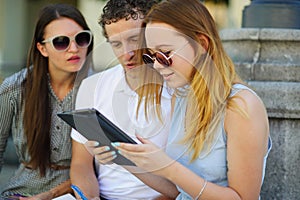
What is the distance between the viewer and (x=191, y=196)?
2574mm

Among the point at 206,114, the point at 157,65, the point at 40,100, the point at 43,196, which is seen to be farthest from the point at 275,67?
the point at 43,196

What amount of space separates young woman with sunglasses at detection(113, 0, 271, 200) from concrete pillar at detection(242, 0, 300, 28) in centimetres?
101

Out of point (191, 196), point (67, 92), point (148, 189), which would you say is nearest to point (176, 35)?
point (191, 196)

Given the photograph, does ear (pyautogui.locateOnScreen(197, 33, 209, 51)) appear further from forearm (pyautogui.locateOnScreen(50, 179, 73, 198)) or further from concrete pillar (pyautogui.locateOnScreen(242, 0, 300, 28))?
forearm (pyautogui.locateOnScreen(50, 179, 73, 198))

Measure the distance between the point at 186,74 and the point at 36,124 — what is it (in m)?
1.15

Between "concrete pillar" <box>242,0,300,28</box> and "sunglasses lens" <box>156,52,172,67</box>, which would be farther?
"concrete pillar" <box>242,0,300,28</box>

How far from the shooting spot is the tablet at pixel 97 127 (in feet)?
8.10

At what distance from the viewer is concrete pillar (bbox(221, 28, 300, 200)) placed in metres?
3.12

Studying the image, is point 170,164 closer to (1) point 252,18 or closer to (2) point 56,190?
(2) point 56,190

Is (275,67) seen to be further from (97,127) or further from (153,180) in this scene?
(97,127)

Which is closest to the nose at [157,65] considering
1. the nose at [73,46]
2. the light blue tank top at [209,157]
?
the light blue tank top at [209,157]

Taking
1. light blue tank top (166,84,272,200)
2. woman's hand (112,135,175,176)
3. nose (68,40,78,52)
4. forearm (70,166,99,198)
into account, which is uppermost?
nose (68,40,78,52)

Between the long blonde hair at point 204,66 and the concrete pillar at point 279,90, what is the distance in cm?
58

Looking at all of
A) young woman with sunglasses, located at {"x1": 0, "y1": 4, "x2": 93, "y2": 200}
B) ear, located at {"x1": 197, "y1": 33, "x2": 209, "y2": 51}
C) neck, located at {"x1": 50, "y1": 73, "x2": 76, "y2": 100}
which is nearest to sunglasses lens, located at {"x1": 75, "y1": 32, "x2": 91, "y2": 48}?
young woman with sunglasses, located at {"x1": 0, "y1": 4, "x2": 93, "y2": 200}
